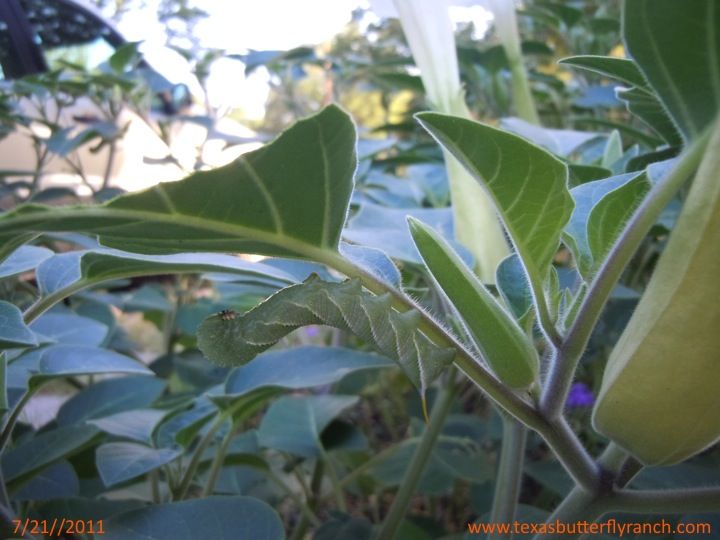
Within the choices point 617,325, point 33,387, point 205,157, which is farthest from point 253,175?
point 205,157

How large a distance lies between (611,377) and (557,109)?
79 cm

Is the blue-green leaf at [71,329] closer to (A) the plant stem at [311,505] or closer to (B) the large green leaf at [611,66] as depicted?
(A) the plant stem at [311,505]

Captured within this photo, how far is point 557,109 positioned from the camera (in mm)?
934

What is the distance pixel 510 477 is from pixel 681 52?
0.28 meters

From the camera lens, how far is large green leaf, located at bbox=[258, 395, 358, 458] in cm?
54

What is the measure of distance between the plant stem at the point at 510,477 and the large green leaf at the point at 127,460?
0.21 metres

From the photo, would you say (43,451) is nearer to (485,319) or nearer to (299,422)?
(299,422)

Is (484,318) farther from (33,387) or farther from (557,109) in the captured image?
(557,109)

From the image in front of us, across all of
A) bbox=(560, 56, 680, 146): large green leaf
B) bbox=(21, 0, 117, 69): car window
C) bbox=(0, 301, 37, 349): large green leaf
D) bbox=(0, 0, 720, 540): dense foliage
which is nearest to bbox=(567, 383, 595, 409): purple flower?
bbox=(0, 0, 720, 540): dense foliage

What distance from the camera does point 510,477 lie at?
1.27ft

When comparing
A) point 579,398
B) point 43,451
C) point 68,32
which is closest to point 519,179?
point 43,451

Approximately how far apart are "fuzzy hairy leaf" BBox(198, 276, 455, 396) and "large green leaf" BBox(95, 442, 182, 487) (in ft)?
0.48

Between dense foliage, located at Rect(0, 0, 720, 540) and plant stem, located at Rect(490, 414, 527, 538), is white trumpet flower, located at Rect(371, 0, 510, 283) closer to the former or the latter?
dense foliage, located at Rect(0, 0, 720, 540)


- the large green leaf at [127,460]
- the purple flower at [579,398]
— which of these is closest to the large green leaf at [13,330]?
the large green leaf at [127,460]
